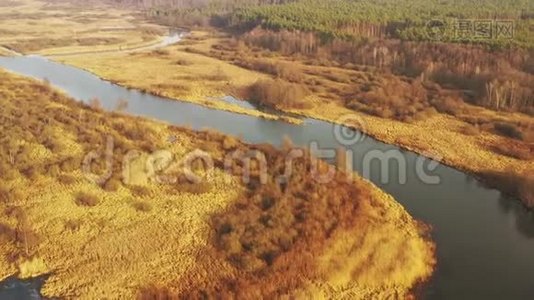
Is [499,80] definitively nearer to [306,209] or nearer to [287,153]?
[287,153]

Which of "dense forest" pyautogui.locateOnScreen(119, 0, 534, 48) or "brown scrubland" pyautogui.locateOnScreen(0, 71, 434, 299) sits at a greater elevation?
"dense forest" pyautogui.locateOnScreen(119, 0, 534, 48)

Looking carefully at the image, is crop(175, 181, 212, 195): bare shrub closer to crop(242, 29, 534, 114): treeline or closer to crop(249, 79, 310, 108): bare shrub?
crop(249, 79, 310, 108): bare shrub

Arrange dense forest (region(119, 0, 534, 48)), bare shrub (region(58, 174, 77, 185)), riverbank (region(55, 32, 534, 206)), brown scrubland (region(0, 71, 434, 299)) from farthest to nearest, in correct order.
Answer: dense forest (region(119, 0, 534, 48)) → riverbank (region(55, 32, 534, 206)) → bare shrub (region(58, 174, 77, 185)) → brown scrubland (region(0, 71, 434, 299))

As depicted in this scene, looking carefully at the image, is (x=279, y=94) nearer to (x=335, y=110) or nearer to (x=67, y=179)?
(x=335, y=110)

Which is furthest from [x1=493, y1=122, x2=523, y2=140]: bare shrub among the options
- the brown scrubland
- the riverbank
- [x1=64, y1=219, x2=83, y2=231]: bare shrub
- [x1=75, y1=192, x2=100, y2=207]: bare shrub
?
[x1=64, y1=219, x2=83, y2=231]: bare shrub

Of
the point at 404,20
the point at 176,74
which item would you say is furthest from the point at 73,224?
the point at 404,20

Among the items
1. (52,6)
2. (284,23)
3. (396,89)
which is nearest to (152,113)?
(396,89)
